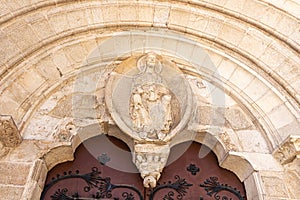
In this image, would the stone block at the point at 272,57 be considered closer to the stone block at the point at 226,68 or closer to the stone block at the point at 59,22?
the stone block at the point at 226,68

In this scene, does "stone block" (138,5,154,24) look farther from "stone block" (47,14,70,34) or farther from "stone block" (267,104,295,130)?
"stone block" (267,104,295,130)

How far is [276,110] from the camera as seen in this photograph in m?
3.29

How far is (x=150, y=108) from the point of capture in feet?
10.8

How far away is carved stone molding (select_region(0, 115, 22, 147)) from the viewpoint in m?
2.71

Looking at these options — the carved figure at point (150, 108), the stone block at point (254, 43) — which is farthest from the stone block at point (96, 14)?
the stone block at point (254, 43)

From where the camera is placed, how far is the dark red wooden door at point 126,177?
123 inches

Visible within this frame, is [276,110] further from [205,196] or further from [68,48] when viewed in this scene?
[68,48]

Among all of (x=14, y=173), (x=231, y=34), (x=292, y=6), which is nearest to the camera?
(x=14, y=173)

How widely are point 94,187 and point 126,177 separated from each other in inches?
12.9

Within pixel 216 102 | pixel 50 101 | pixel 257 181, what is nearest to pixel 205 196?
pixel 257 181

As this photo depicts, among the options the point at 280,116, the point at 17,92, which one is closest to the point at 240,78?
the point at 280,116

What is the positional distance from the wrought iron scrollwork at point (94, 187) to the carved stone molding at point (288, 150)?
4.45ft

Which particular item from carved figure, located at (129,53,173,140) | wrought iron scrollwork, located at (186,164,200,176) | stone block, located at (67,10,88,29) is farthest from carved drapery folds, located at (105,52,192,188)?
stone block, located at (67,10,88,29)

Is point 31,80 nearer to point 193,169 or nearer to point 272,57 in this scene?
point 193,169
